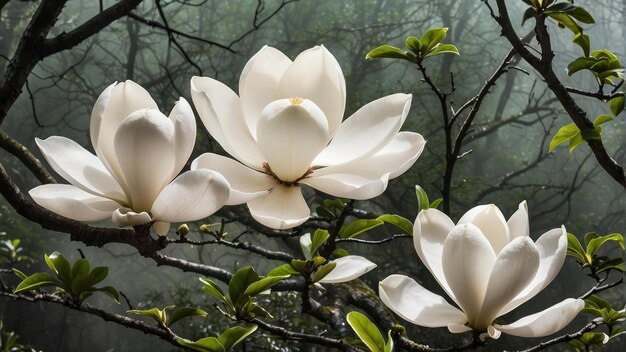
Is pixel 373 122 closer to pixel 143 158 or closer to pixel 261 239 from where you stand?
pixel 143 158

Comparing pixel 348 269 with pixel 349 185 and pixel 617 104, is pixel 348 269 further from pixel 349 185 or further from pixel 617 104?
pixel 617 104

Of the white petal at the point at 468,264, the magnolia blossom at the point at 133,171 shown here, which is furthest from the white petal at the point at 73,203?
the white petal at the point at 468,264

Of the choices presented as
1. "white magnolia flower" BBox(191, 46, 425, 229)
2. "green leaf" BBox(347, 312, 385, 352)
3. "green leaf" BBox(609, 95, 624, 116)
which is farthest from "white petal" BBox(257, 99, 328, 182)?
"green leaf" BBox(609, 95, 624, 116)

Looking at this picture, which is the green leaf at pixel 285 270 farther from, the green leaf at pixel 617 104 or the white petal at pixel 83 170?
the green leaf at pixel 617 104

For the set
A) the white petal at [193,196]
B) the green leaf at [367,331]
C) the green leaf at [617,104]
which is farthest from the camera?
the green leaf at [617,104]

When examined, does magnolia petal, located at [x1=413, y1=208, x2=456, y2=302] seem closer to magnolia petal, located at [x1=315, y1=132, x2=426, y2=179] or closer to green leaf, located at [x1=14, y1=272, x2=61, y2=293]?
magnolia petal, located at [x1=315, y1=132, x2=426, y2=179]

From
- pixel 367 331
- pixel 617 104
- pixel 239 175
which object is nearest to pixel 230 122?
pixel 239 175
